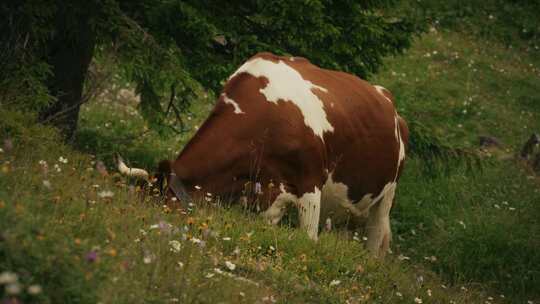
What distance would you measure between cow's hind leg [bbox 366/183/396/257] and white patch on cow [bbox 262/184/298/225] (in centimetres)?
267

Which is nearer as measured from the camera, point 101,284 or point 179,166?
point 101,284

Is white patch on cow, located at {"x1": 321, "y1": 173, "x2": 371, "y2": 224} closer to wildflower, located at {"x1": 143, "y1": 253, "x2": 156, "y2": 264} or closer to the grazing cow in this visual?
the grazing cow

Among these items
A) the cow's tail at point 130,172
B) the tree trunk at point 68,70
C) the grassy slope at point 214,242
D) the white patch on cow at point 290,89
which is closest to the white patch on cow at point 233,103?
the white patch on cow at point 290,89

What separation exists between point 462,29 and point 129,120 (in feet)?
50.8

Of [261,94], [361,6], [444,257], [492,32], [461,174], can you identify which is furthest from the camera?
[492,32]

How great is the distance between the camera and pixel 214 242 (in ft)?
19.9

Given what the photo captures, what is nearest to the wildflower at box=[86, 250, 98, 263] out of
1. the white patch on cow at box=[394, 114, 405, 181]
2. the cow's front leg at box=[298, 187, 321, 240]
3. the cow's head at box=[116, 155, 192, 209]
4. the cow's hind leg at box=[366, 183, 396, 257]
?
the cow's head at box=[116, 155, 192, 209]

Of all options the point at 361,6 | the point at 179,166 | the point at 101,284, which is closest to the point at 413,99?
the point at 361,6

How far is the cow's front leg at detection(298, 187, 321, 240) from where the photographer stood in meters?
7.91

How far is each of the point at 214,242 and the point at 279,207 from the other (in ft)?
5.78

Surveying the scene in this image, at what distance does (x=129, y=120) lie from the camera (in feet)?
49.2

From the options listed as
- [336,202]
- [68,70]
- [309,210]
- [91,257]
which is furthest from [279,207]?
[91,257]

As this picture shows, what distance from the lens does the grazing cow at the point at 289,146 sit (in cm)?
742

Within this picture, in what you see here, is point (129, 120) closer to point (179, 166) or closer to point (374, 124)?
point (374, 124)
